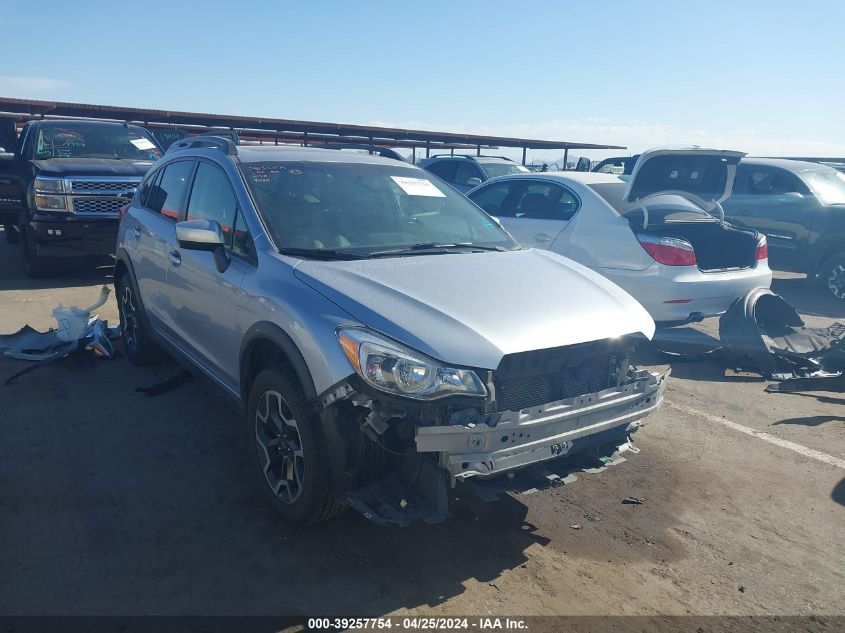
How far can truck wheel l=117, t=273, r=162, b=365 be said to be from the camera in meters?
5.43

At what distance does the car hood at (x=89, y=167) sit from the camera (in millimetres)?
8945

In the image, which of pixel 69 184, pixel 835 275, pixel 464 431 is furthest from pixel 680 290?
pixel 69 184

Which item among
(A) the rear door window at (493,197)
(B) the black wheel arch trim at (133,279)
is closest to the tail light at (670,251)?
(A) the rear door window at (493,197)

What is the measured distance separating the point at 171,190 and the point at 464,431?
3359 millimetres

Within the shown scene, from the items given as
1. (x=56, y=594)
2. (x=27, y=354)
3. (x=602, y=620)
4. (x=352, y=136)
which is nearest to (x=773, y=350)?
(x=602, y=620)

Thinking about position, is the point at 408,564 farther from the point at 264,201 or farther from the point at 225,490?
the point at 264,201

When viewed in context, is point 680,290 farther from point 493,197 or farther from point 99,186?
point 99,186

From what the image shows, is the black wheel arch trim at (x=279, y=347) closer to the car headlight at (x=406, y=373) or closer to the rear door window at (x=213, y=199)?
the car headlight at (x=406, y=373)

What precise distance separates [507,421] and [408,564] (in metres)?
0.91

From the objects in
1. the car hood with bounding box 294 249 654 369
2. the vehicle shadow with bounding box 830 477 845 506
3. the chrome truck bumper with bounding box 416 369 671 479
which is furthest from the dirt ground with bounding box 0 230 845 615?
the car hood with bounding box 294 249 654 369

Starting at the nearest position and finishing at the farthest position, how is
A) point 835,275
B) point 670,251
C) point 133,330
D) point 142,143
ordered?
point 133,330, point 670,251, point 835,275, point 142,143

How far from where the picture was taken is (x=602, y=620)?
2.76 metres

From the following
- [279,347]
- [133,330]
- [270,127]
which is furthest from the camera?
[270,127]

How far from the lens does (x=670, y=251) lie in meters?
6.05
